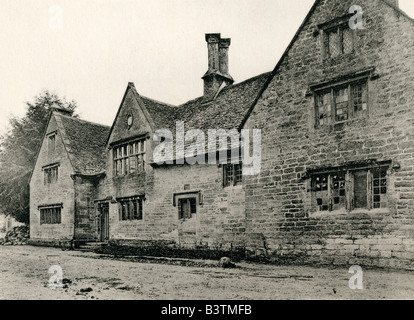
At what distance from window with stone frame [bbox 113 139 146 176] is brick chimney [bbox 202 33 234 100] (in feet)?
14.6

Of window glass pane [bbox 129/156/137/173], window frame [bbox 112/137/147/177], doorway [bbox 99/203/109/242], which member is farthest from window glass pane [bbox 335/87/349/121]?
doorway [bbox 99/203/109/242]

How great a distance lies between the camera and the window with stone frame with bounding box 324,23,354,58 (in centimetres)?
1233

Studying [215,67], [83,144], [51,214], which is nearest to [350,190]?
[215,67]

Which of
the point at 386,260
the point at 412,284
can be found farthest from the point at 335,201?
the point at 412,284

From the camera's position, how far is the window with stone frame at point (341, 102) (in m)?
12.0

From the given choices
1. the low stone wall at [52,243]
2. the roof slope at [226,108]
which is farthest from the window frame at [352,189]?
the low stone wall at [52,243]

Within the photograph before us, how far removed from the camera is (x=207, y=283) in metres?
9.27

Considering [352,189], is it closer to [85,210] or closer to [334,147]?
[334,147]

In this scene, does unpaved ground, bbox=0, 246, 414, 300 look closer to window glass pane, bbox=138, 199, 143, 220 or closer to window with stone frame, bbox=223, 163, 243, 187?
window with stone frame, bbox=223, 163, 243, 187

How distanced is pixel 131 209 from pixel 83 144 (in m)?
7.25
